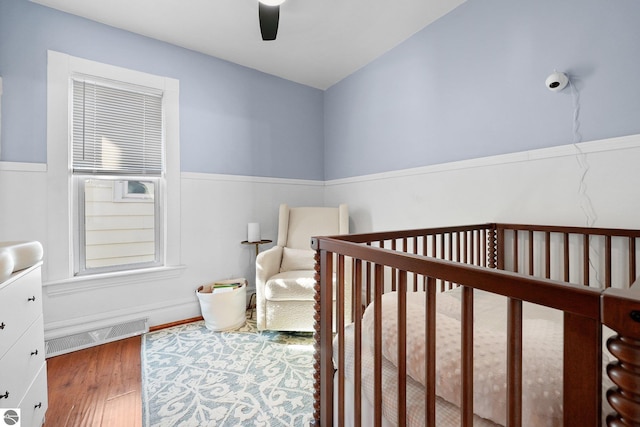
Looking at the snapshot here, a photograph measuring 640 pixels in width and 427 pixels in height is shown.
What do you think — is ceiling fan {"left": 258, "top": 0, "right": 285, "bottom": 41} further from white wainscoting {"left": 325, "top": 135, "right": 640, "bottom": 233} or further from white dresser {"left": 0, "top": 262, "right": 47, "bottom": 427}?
white dresser {"left": 0, "top": 262, "right": 47, "bottom": 427}

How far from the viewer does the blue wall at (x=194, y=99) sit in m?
1.87

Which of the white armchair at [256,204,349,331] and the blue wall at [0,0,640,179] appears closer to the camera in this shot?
the blue wall at [0,0,640,179]

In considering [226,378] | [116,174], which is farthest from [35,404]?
[116,174]

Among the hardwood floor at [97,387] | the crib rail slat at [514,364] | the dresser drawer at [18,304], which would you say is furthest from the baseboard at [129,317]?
the crib rail slat at [514,364]

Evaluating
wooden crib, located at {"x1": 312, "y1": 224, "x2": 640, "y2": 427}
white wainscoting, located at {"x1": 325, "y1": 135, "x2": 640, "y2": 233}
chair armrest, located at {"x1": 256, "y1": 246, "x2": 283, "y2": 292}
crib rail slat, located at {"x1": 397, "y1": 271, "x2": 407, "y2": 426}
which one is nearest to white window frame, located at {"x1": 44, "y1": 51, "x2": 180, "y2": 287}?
chair armrest, located at {"x1": 256, "y1": 246, "x2": 283, "y2": 292}

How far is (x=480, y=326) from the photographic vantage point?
3.31ft

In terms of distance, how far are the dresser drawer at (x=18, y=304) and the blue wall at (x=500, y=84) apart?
2.44 meters

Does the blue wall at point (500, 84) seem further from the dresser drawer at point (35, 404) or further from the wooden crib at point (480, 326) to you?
the dresser drawer at point (35, 404)

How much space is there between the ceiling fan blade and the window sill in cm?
202

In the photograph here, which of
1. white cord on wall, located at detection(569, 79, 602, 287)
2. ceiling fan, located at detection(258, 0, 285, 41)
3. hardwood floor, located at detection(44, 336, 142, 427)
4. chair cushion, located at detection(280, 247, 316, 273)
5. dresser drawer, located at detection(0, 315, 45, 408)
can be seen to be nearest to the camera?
dresser drawer, located at detection(0, 315, 45, 408)

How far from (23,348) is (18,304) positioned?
0.19m

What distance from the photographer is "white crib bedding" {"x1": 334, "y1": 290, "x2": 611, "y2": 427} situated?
55 centimetres

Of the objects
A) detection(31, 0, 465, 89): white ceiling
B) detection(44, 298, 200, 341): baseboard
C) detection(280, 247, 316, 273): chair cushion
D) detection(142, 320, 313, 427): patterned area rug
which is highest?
detection(31, 0, 465, 89): white ceiling

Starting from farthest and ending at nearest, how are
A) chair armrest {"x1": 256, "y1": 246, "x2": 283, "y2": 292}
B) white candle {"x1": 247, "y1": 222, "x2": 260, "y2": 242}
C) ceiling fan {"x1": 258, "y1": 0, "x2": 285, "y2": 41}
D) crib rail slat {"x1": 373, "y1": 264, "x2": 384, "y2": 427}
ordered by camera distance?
white candle {"x1": 247, "y1": 222, "x2": 260, "y2": 242} < chair armrest {"x1": 256, "y1": 246, "x2": 283, "y2": 292} < ceiling fan {"x1": 258, "y1": 0, "x2": 285, "y2": 41} < crib rail slat {"x1": 373, "y1": 264, "x2": 384, "y2": 427}
